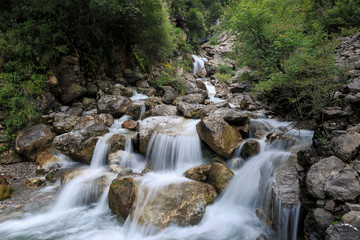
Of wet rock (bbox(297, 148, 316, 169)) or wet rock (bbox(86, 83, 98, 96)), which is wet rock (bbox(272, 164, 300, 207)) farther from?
wet rock (bbox(86, 83, 98, 96))

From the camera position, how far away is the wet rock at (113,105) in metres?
9.11

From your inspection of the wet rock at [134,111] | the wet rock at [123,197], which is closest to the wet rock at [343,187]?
the wet rock at [123,197]

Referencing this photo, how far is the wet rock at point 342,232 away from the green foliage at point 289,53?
283 centimetres

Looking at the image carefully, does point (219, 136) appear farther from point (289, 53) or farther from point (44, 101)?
point (44, 101)

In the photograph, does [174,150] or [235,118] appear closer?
[174,150]

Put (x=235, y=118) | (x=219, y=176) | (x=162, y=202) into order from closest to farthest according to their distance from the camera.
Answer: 1. (x=162, y=202)
2. (x=219, y=176)
3. (x=235, y=118)

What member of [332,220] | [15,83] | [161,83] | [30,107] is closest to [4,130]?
[30,107]

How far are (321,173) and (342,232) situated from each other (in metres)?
0.91

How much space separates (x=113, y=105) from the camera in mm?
9219

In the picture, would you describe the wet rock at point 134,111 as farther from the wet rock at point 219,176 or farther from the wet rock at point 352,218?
the wet rock at point 352,218

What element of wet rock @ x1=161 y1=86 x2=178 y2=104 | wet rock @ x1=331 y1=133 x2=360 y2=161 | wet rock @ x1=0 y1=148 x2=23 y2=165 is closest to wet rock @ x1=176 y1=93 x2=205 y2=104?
wet rock @ x1=161 y1=86 x2=178 y2=104

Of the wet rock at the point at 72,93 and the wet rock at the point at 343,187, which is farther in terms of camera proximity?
the wet rock at the point at 72,93

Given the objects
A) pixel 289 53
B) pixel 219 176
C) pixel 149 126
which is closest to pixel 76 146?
pixel 149 126

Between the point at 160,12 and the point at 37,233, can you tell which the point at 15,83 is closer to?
the point at 37,233
